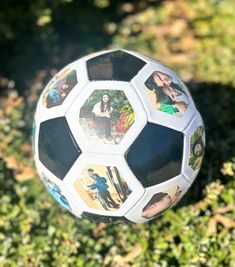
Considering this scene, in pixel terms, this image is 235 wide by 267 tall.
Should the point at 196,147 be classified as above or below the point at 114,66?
below

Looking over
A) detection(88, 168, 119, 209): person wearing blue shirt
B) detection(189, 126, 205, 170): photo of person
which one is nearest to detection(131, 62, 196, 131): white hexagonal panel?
detection(189, 126, 205, 170): photo of person

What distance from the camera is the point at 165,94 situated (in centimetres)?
378

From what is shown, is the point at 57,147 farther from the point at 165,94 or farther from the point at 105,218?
the point at 165,94

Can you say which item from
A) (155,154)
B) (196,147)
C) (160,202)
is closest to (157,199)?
(160,202)

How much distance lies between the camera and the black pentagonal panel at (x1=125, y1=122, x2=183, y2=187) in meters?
3.61

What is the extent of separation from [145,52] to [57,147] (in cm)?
257

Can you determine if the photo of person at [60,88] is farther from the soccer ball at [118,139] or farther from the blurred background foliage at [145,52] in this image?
the blurred background foliage at [145,52]

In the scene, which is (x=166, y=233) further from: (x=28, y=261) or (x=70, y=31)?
(x=70, y=31)

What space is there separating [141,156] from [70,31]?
3.15 metres

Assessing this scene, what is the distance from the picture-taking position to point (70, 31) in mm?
6371

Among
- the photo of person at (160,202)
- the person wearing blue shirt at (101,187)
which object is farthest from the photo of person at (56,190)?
the photo of person at (160,202)

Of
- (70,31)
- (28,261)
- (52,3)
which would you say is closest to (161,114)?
(28,261)

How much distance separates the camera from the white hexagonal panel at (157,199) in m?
3.76

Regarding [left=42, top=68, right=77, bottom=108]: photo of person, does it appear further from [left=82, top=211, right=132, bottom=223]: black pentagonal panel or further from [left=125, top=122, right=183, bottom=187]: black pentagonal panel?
[left=82, top=211, right=132, bottom=223]: black pentagonal panel
